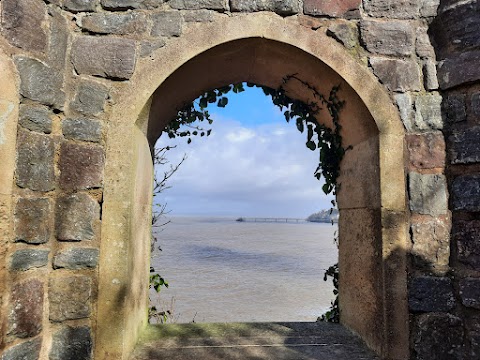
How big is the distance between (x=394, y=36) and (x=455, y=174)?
36.8 inches

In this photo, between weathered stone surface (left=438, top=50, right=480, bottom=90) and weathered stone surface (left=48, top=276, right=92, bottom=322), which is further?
weathered stone surface (left=438, top=50, right=480, bottom=90)

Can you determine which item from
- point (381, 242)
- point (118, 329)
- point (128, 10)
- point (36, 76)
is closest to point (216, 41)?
point (128, 10)

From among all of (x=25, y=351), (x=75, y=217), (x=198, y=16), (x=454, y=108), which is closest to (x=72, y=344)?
(x=25, y=351)

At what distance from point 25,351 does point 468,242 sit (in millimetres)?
2426

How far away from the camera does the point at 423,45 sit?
227 cm

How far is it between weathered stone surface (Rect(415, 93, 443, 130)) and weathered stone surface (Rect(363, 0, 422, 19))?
545 mm

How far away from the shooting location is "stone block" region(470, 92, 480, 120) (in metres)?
2.10

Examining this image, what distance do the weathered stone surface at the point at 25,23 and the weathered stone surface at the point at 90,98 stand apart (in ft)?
0.91

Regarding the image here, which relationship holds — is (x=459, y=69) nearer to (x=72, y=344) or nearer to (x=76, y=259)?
(x=76, y=259)

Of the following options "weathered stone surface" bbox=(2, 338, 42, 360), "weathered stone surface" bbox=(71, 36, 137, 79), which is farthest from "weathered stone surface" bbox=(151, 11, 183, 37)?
"weathered stone surface" bbox=(2, 338, 42, 360)

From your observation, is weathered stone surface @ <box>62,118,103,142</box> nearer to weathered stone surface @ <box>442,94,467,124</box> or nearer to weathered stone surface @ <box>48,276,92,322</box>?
weathered stone surface @ <box>48,276,92,322</box>

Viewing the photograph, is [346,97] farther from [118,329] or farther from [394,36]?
[118,329]

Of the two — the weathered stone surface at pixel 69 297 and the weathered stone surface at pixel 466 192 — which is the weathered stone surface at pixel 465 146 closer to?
the weathered stone surface at pixel 466 192

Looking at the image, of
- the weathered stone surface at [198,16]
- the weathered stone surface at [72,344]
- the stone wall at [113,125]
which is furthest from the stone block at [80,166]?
the weathered stone surface at [198,16]
